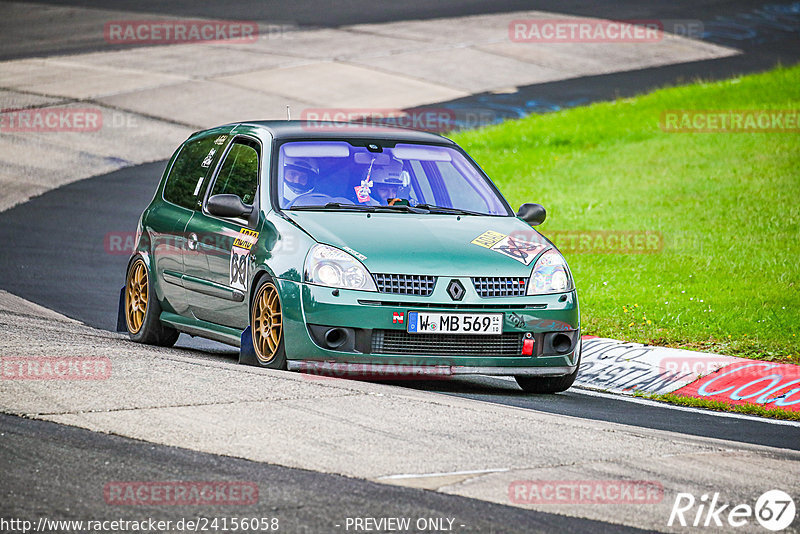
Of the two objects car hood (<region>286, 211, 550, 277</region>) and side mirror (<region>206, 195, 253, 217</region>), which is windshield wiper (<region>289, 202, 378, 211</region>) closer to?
car hood (<region>286, 211, 550, 277</region>)

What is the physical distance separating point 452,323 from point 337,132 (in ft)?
7.02

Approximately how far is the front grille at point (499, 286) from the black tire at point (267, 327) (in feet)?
4.18

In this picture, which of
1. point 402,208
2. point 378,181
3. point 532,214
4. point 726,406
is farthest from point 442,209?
point 726,406

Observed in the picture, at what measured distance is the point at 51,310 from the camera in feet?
41.5

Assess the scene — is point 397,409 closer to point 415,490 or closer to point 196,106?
point 415,490

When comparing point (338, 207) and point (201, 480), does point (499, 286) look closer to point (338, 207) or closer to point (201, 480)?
point (338, 207)

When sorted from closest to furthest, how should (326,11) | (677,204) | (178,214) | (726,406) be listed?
(726,406) → (178,214) → (677,204) → (326,11)

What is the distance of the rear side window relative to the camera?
10.3 m

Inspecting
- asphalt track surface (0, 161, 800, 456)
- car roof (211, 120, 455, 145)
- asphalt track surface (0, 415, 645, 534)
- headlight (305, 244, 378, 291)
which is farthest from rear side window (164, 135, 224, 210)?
asphalt track surface (0, 415, 645, 534)

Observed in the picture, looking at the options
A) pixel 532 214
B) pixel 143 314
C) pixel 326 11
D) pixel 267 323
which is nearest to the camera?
pixel 267 323

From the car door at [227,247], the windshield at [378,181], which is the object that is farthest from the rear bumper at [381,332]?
the windshield at [378,181]

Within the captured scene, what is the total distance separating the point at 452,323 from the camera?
8398 mm

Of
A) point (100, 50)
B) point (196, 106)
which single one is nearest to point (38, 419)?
point (196, 106)

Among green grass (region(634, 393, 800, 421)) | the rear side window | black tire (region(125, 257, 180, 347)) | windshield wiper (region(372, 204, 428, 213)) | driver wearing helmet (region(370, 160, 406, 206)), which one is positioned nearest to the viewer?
green grass (region(634, 393, 800, 421))
